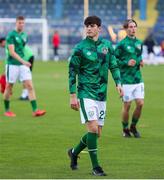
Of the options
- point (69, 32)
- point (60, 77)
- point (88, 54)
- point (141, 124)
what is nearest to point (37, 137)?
point (141, 124)

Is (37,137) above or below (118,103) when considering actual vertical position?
above

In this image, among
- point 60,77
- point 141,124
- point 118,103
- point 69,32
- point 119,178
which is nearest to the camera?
point 119,178

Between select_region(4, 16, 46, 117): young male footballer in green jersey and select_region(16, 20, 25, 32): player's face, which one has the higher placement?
select_region(16, 20, 25, 32): player's face

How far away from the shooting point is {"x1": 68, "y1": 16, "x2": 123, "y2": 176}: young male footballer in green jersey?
34.0 ft

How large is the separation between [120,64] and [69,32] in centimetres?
4065

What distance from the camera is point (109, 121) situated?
1739 centimetres

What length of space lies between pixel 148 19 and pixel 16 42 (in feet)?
132

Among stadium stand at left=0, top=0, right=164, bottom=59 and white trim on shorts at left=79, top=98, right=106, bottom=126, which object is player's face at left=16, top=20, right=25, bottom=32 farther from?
stadium stand at left=0, top=0, right=164, bottom=59

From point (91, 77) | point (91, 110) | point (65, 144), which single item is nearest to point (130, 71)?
point (65, 144)

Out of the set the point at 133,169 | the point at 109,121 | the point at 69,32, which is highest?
the point at 133,169

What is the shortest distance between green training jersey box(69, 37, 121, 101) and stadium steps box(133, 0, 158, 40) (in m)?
45.0

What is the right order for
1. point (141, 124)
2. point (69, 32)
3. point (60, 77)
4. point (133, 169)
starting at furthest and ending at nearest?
point (69, 32) → point (60, 77) → point (141, 124) → point (133, 169)

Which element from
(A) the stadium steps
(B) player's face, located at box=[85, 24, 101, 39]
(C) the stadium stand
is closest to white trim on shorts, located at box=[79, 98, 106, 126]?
(B) player's face, located at box=[85, 24, 101, 39]

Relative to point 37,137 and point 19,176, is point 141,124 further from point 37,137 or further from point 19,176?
point 19,176
